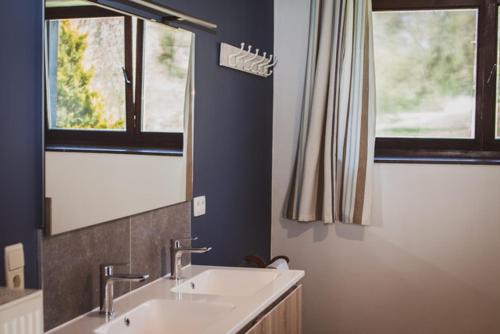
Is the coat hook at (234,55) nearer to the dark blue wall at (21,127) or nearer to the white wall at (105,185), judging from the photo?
the white wall at (105,185)

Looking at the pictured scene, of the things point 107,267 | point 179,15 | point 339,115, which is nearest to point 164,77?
point 179,15

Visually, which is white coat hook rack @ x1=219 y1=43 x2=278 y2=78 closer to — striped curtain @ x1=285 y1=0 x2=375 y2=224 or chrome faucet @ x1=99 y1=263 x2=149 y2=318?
striped curtain @ x1=285 y1=0 x2=375 y2=224

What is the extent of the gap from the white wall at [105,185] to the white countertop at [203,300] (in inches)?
11.5

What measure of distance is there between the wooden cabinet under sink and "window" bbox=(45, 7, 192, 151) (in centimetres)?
74

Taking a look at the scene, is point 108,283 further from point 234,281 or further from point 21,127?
point 234,281

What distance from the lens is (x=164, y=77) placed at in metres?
2.81

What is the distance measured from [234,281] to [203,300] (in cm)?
44

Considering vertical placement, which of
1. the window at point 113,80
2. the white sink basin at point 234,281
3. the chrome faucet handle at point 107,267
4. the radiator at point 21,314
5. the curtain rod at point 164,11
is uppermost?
the curtain rod at point 164,11

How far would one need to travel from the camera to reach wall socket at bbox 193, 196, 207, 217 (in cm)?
312

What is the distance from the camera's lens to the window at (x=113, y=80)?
214cm

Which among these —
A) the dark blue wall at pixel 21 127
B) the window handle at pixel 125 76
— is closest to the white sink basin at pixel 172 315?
the dark blue wall at pixel 21 127

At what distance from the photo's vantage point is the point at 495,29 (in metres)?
3.96

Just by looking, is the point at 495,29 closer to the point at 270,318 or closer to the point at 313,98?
the point at 313,98

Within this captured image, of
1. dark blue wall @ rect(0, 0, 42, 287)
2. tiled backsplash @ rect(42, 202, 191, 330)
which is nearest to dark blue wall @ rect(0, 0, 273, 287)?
dark blue wall @ rect(0, 0, 42, 287)
